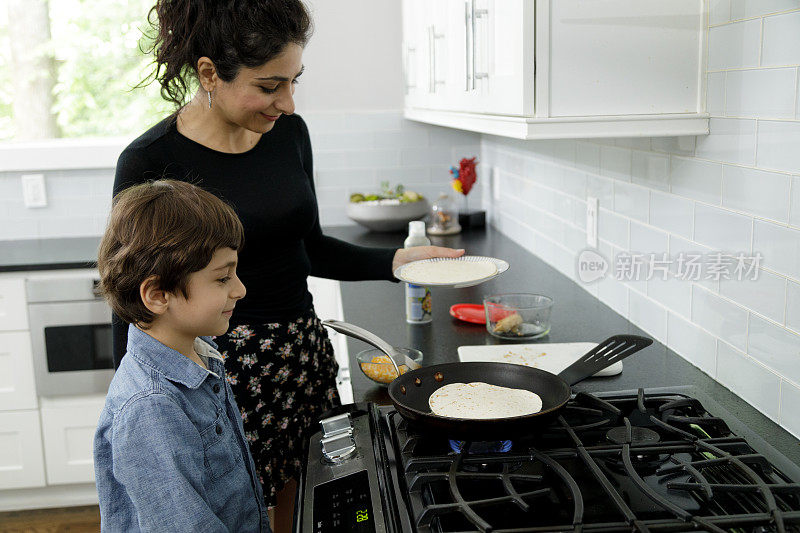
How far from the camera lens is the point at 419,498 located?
1010mm

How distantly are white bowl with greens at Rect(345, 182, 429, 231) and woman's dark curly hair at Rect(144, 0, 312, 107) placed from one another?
1.70 metres

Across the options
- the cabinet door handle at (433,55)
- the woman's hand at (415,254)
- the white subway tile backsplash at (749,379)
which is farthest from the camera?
the cabinet door handle at (433,55)

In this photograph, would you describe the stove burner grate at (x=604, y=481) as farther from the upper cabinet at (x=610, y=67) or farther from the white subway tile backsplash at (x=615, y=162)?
the white subway tile backsplash at (x=615, y=162)

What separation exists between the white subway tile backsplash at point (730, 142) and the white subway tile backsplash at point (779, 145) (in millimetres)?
26

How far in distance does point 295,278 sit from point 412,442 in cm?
68

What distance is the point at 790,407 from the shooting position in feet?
4.14

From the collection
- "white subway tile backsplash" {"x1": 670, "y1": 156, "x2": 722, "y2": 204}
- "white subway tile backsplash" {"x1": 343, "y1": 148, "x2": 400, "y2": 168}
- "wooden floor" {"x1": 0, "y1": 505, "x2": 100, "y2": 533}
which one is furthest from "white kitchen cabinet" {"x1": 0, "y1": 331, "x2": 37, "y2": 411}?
"white subway tile backsplash" {"x1": 670, "y1": 156, "x2": 722, "y2": 204}

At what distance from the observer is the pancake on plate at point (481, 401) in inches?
46.8

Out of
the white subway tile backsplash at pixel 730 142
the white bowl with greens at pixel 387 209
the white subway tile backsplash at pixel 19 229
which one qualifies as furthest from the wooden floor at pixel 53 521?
the white subway tile backsplash at pixel 730 142

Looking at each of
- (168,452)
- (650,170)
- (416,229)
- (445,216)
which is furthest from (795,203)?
(445,216)

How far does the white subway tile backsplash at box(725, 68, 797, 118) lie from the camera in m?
1.20

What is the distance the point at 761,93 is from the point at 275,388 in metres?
1.11

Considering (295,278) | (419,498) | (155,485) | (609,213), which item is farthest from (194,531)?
(609,213)

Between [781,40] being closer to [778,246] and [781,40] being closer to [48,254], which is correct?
[778,246]
